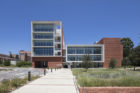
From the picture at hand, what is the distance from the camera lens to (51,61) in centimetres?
4916

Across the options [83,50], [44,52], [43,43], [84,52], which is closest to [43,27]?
[43,43]

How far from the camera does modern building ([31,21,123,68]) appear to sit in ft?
163

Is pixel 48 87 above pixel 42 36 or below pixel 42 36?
below

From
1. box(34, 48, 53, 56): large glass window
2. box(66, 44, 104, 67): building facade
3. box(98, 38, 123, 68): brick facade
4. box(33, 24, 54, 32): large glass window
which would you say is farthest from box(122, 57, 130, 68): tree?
box(33, 24, 54, 32): large glass window

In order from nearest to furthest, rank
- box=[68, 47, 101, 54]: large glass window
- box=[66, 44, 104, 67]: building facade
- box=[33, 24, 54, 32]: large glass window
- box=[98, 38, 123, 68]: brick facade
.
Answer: box=[33, 24, 54, 32]: large glass window
box=[98, 38, 123, 68]: brick facade
box=[66, 44, 104, 67]: building facade
box=[68, 47, 101, 54]: large glass window

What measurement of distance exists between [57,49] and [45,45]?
5523mm

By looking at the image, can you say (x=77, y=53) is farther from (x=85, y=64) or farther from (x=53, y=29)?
(x=85, y=64)

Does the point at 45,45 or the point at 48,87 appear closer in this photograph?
the point at 48,87

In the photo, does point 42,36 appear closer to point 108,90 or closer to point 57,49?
point 57,49

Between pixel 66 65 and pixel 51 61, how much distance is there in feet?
27.9

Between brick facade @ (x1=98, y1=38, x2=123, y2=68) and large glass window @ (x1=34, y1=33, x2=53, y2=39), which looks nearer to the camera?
large glass window @ (x1=34, y1=33, x2=53, y2=39)

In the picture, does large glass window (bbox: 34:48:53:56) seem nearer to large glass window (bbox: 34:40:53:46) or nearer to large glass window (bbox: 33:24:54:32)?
large glass window (bbox: 34:40:53:46)

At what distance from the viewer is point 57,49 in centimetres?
Answer: 5172

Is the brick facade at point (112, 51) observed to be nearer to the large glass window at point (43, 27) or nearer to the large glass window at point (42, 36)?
the large glass window at point (42, 36)
